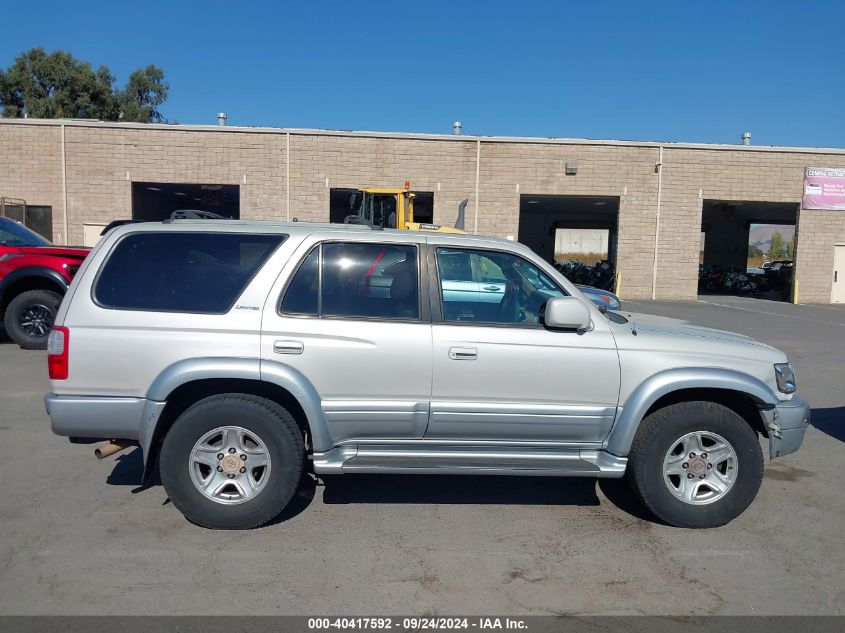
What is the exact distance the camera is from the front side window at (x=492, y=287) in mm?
4715

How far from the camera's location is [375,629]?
3.48 metres

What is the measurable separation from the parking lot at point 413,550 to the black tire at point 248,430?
5.4 inches

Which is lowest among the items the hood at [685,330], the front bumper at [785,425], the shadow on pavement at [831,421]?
the shadow on pavement at [831,421]

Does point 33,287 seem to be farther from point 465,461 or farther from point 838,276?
point 838,276

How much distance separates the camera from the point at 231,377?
4395mm

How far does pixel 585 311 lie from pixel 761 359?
1315mm

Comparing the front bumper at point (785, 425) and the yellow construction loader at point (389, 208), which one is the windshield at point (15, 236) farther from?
the front bumper at point (785, 425)

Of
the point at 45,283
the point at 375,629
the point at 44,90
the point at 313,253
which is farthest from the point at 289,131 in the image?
the point at 44,90

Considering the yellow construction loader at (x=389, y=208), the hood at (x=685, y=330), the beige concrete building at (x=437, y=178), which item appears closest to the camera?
the hood at (x=685, y=330)

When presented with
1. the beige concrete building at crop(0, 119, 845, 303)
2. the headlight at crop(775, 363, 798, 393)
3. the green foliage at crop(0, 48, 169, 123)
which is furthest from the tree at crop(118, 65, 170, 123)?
the headlight at crop(775, 363, 798, 393)

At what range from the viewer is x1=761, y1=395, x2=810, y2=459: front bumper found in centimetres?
481

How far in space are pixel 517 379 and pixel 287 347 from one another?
147cm

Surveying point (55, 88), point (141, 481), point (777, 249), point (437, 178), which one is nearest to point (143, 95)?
point (55, 88)

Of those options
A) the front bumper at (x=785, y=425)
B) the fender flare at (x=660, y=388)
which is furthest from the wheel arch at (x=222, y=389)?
the front bumper at (x=785, y=425)
